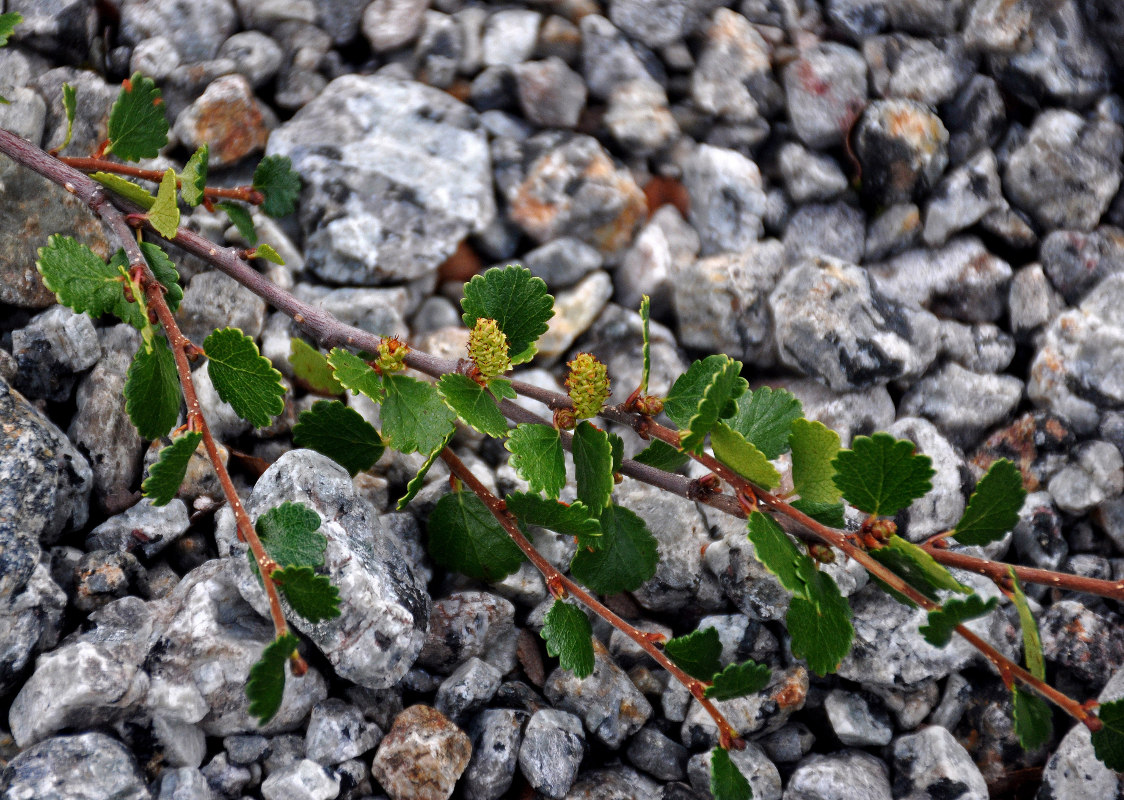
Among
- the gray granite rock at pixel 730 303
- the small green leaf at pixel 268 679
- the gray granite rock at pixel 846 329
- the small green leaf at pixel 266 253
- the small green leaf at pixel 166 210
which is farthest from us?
the gray granite rock at pixel 730 303

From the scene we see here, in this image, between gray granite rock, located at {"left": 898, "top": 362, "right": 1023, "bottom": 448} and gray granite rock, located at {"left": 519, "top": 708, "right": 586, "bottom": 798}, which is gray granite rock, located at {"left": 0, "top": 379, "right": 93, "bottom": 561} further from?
gray granite rock, located at {"left": 898, "top": 362, "right": 1023, "bottom": 448}

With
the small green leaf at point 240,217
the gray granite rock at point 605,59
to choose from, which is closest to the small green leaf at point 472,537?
the small green leaf at point 240,217

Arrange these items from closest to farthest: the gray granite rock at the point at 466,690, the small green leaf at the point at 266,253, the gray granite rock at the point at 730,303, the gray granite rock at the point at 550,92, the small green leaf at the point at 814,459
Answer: the small green leaf at the point at 814,459 → the gray granite rock at the point at 466,690 → the small green leaf at the point at 266,253 → the gray granite rock at the point at 730,303 → the gray granite rock at the point at 550,92

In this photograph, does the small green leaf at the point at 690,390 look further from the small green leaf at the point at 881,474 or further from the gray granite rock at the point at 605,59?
the gray granite rock at the point at 605,59

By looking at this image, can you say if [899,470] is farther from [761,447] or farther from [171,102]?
[171,102]

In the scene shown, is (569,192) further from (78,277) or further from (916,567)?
(916,567)

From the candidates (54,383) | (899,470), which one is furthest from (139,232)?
(899,470)

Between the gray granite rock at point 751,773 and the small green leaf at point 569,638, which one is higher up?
the small green leaf at point 569,638

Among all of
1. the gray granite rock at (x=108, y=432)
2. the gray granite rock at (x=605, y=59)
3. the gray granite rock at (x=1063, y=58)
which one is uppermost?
the gray granite rock at (x=1063, y=58)
